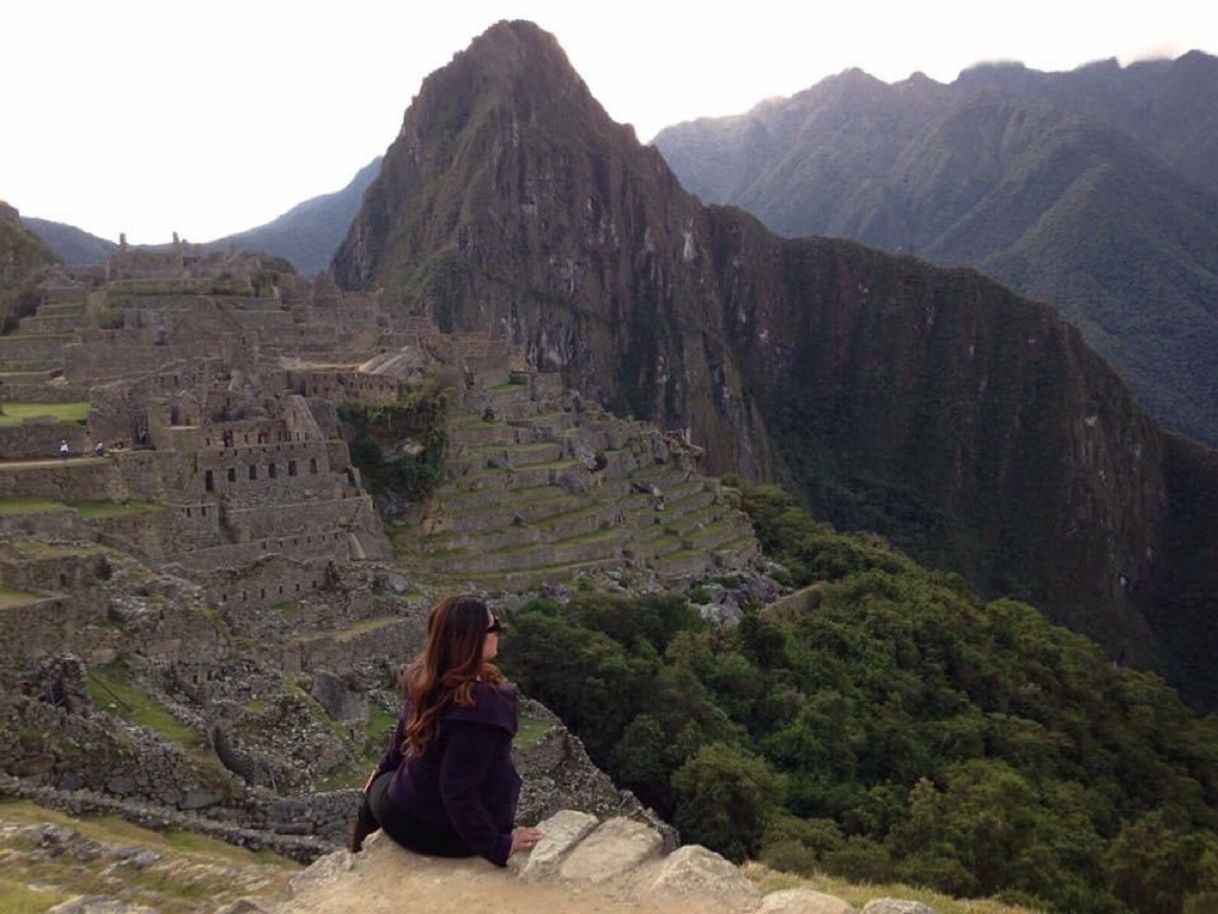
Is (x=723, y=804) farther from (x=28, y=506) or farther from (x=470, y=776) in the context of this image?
(x=470, y=776)

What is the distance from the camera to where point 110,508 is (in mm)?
19953

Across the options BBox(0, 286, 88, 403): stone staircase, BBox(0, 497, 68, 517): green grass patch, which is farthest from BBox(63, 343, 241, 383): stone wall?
BBox(0, 497, 68, 517): green grass patch

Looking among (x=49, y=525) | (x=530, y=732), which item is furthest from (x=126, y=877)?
(x=49, y=525)

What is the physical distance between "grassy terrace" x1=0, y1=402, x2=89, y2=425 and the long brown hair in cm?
1960

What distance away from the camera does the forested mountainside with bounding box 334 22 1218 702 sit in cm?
14575

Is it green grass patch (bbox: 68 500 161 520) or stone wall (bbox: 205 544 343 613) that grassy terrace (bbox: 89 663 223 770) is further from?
green grass patch (bbox: 68 500 161 520)

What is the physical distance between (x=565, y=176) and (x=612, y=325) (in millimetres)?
25924

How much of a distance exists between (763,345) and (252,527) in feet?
597

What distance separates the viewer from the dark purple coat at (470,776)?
20.8 ft

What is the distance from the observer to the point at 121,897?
8359 millimetres

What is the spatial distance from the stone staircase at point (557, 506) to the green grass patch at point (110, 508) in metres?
7.95

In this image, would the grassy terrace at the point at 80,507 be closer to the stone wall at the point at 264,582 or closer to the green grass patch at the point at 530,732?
the stone wall at the point at 264,582

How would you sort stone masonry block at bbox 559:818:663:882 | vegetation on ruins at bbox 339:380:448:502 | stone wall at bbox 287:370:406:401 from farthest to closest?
stone wall at bbox 287:370:406:401 → vegetation on ruins at bbox 339:380:448:502 → stone masonry block at bbox 559:818:663:882

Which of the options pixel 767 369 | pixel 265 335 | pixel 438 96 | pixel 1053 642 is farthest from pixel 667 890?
pixel 767 369
